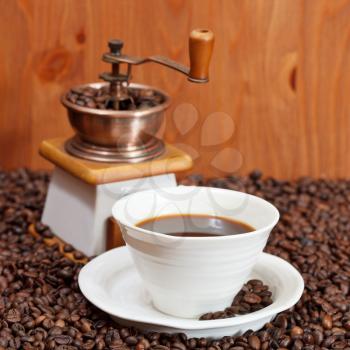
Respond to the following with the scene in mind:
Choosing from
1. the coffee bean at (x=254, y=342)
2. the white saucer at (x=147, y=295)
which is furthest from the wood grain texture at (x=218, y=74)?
the coffee bean at (x=254, y=342)

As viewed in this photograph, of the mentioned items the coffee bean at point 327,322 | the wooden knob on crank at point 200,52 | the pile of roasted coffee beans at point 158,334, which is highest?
the wooden knob on crank at point 200,52

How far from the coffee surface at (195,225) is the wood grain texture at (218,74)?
87cm

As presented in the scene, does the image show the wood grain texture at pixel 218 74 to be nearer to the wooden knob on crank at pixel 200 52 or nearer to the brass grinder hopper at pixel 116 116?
the brass grinder hopper at pixel 116 116

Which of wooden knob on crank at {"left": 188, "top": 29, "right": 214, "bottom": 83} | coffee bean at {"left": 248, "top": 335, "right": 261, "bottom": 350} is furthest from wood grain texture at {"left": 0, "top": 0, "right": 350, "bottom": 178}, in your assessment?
coffee bean at {"left": 248, "top": 335, "right": 261, "bottom": 350}

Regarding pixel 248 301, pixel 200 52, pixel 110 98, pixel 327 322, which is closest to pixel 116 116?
pixel 110 98

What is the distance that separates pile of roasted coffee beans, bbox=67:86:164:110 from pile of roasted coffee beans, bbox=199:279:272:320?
20.4 inches

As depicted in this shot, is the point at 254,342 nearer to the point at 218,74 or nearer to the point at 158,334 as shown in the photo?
the point at 158,334

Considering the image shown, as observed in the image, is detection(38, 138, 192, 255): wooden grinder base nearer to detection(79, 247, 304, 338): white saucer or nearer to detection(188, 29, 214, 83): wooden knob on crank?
detection(79, 247, 304, 338): white saucer

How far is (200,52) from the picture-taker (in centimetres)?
174

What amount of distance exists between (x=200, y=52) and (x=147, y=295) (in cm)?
53

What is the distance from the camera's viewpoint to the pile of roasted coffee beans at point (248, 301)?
1.60 metres

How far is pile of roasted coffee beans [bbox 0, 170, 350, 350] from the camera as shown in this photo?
156cm

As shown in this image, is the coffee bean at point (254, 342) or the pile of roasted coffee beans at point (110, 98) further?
the pile of roasted coffee beans at point (110, 98)

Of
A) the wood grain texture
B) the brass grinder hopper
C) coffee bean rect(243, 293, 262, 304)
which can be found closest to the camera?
coffee bean rect(243, 293, 262, 304)
